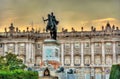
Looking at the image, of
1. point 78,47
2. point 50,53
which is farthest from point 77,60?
point 50,53

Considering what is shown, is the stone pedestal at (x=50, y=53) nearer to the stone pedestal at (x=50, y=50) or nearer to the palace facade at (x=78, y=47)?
the stone pedestal at (x=50, y=50)

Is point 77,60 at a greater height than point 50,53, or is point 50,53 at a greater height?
point 50,53

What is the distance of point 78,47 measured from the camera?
11350 centimetres

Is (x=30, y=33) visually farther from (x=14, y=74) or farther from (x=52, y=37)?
(x=14, y=74)

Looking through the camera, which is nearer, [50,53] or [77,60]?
[50,53]

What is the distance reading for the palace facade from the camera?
11156 cm

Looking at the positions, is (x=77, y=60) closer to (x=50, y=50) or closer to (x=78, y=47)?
(x=78, y=47)

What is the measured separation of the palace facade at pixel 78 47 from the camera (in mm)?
111562

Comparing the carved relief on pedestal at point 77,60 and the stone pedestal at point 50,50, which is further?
the carved relief on pedestal at point 77,60

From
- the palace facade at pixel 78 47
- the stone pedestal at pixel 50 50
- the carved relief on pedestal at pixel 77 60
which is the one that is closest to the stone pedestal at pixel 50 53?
the stone pedestal at pixel 50 50

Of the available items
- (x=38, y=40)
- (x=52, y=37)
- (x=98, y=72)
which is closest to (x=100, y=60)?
(x=98, y=72)

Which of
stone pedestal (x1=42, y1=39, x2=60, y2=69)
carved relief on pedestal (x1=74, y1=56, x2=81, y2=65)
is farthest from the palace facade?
stone pedestal (x1=42, y1=39, x2=60, y2=69)

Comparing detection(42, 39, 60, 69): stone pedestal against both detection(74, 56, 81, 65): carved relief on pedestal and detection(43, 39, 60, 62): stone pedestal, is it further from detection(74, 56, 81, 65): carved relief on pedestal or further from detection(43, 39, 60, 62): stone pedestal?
detection(74, 56, 81, 65): carved relief on pedestal

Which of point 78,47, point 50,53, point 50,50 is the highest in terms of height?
point 50,50
